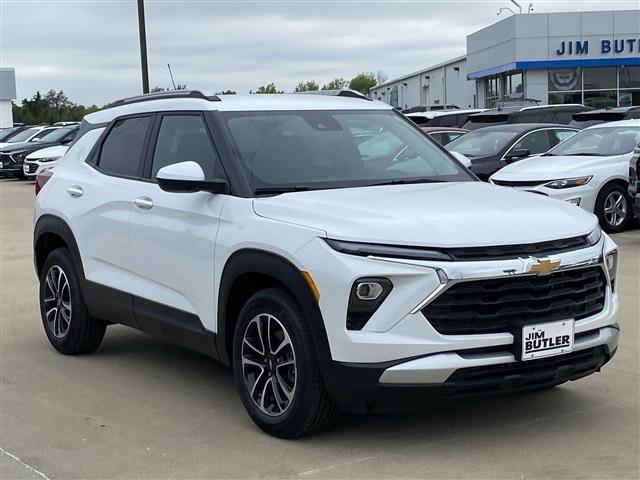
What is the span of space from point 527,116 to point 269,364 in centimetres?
1501

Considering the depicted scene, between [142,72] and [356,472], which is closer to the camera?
[356,472]

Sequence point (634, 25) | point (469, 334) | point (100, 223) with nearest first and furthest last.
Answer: point (469, 334) → point (100, 223) → point (634, 25)

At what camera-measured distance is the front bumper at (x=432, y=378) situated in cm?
431

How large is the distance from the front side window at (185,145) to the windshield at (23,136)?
26386 millimetres

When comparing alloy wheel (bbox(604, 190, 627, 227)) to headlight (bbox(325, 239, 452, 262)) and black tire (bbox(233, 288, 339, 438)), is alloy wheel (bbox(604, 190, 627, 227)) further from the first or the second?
headlight (bbox(325, 239, 452, 262))

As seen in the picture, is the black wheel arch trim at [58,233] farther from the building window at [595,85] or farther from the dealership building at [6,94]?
the dealership building at [6,94]

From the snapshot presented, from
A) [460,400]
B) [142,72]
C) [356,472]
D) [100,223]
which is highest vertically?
[142,72]

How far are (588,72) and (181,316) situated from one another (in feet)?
140

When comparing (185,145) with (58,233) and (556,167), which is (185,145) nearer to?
(58,233)

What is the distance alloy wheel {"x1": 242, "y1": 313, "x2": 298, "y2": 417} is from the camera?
4750mm

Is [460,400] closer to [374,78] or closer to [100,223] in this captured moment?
[100,223]

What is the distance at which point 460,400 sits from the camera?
14.6ft

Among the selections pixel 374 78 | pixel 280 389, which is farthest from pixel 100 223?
pixel 374 78

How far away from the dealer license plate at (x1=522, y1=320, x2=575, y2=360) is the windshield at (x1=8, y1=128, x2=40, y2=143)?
28723 millimetres
